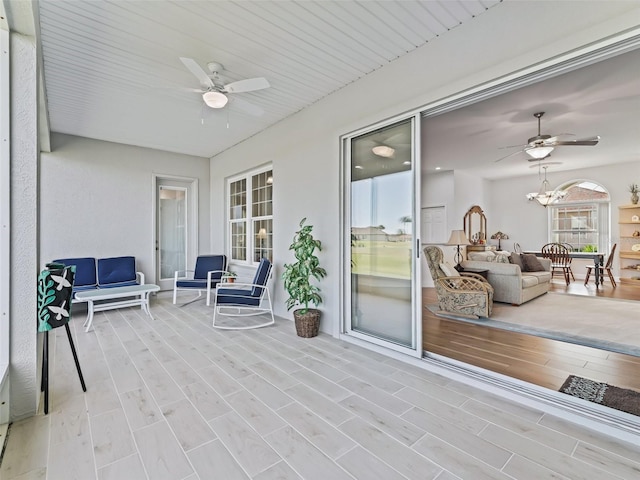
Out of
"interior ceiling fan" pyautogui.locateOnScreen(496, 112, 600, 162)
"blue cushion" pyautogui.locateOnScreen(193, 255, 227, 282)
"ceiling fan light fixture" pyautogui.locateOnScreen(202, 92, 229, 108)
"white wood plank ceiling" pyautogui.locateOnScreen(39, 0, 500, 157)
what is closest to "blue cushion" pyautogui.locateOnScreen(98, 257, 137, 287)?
"blue cushion" pyautogui.locateOnScreen(193, 255, 227, 282)

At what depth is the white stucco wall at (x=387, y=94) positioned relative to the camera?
1955 mm

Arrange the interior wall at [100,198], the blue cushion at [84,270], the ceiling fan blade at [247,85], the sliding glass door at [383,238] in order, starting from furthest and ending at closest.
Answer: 1. the interior wall at [100,198]
2. the blue cushion at [84,270]
3. the sliding glass door at [383,238]
4. the ceiling fan blade at [247,85]

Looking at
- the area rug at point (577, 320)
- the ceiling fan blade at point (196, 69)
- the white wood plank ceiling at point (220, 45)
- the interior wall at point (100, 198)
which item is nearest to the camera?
the white wood plank ceiling at point (220, 45)

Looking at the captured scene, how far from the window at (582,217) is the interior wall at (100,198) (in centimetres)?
938

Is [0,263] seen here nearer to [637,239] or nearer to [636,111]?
[636,111]

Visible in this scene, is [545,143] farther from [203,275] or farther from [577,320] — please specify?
[203,275]

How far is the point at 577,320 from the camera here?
13.2 ft

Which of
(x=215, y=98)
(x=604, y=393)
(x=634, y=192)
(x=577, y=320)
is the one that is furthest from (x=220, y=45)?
(x=634, y=192)

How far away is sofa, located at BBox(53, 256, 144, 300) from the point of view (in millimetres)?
4844

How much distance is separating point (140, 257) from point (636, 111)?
7928 millimetres

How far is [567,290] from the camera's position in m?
6.16

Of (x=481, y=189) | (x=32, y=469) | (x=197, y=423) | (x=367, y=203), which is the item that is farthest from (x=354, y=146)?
(x=481, y=189)

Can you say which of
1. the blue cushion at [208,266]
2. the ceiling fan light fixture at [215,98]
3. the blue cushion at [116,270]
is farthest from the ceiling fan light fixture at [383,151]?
the blue cushion at [116,270]

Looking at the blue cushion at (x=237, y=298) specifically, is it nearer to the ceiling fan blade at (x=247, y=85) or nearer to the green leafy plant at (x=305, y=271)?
the green leafy plant at (x=305, y=271)
